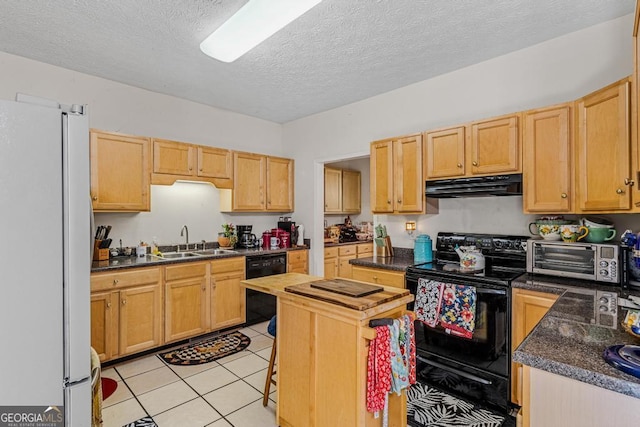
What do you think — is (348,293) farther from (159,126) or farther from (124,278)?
(159,126)

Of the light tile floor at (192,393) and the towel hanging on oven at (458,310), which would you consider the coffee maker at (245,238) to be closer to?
the light tile floor at (192,393)

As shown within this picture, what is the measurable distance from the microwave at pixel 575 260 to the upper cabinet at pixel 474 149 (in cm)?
64

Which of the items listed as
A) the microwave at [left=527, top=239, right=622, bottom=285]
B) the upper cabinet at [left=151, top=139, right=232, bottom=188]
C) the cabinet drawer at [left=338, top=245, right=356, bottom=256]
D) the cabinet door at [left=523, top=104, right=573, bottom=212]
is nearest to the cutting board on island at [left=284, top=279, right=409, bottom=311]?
the microwave at [left=527, top=239, right=622, bottom=285]

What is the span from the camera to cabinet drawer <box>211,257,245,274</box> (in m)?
3.65

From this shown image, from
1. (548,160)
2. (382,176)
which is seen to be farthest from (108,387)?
(548,160)

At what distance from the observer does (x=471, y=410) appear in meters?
2.31

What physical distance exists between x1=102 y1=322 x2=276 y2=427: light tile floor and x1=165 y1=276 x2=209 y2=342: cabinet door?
34 cm

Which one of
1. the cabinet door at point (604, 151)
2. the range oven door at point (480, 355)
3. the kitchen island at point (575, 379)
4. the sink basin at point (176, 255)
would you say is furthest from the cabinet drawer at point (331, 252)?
the kitchen island at point (575, 379)

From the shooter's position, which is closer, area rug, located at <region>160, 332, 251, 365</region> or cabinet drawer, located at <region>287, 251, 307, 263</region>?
area rug, located at <region>160, 332, 251, 365</region>

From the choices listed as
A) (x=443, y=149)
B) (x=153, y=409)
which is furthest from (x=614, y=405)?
(x=153, y=409)

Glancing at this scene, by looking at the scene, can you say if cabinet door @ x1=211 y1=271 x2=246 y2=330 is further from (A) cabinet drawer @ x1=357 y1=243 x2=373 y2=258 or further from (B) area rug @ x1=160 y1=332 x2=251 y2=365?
(A) cabinet drawer @ x1=357 y1=243 x2=373 y2=258

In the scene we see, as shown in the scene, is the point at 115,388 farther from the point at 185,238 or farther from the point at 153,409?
the point at 185,238

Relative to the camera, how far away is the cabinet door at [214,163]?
3.88 meters

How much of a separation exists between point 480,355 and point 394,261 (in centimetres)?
113
